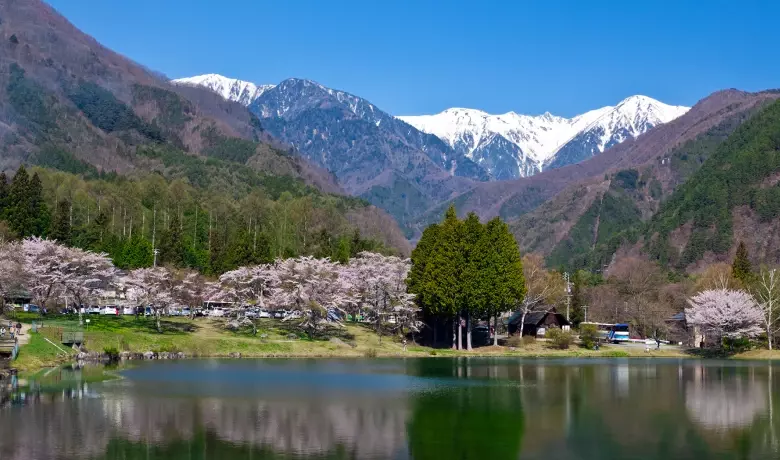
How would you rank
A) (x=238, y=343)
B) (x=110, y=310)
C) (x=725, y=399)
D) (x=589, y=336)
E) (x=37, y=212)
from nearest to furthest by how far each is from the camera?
(x=725, y=399) < (x=238, y=343) < (x=110, y=310) < (x=589, y=336) < (x=37, y=212)

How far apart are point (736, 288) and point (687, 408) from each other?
6371 cm

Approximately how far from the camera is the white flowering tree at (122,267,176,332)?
86750 mm

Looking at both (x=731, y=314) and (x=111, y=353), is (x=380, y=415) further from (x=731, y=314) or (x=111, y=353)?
(x=731, y=314)

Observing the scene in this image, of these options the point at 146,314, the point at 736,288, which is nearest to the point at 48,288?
the point at 146,314

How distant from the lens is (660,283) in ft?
497

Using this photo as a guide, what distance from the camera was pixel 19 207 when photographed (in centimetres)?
11231

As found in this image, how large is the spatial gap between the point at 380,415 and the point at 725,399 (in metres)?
22.4

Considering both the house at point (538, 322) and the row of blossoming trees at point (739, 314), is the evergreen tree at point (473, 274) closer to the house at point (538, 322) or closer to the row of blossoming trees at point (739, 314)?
the house at point (538, 322)

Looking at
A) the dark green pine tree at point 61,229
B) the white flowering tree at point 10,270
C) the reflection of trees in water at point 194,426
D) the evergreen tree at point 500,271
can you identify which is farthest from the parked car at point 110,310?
the reflection of trees in water at point 194,426

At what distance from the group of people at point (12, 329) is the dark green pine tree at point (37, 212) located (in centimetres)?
4434

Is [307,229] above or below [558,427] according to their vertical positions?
above

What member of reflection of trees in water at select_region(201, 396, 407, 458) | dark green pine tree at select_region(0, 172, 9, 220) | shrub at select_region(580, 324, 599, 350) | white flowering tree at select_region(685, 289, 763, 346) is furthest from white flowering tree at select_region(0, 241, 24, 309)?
white flowering tree at select_region(685, 289, 763, 346)

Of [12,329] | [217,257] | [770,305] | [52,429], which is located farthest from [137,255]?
[52,429]

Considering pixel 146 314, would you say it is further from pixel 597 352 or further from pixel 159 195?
pixel 159 195
